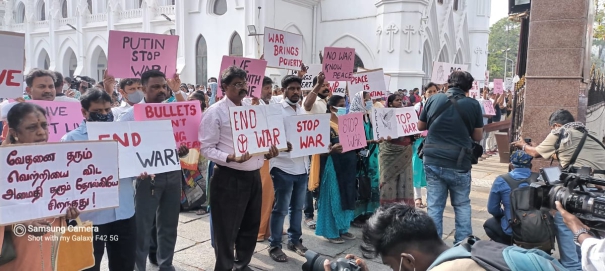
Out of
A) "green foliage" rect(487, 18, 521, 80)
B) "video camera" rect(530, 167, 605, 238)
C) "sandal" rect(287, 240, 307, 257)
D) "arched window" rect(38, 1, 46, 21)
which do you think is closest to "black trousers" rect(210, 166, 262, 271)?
"sandal" rect(287, 240, 307, 257)

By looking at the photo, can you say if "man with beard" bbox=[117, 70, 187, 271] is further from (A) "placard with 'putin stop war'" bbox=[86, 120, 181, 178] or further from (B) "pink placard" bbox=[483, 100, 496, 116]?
(B) "pink placard" bbox=[483, 100, 496, 116]

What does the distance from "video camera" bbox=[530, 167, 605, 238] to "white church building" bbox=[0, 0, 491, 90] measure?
15887mm

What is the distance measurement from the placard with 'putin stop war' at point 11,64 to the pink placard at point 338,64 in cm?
373

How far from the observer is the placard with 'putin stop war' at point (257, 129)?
348 centimetres

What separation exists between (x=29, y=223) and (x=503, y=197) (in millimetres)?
3761

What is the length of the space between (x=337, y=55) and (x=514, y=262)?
199 inches

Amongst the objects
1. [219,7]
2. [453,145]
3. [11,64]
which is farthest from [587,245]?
[219,7]

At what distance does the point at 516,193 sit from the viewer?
3.54 metres

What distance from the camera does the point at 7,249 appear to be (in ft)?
7.79

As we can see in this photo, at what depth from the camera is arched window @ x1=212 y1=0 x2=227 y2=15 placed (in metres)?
23.8

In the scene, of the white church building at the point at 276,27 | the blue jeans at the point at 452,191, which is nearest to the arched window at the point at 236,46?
the white church building at the point at 276,27

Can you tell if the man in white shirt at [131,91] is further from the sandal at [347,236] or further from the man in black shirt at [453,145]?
the man in black shirt at [453,145]

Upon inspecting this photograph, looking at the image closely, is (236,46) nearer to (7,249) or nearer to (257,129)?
(257,129)

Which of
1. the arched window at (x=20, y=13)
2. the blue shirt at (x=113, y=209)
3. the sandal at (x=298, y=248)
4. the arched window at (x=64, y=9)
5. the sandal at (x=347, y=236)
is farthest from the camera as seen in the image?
the arched window at (x=20, y=13)
